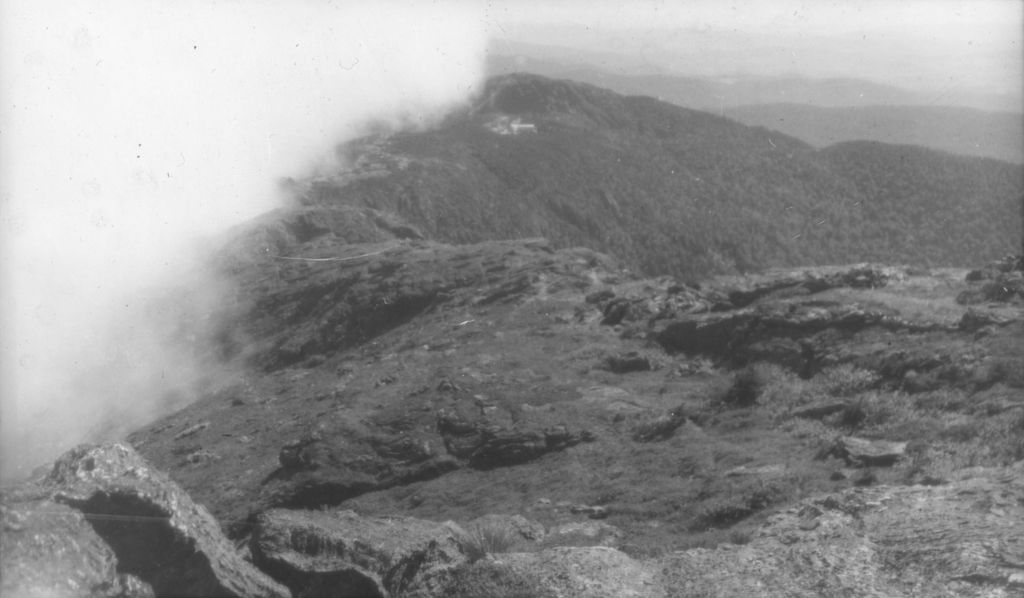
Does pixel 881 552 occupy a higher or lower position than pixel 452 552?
lower

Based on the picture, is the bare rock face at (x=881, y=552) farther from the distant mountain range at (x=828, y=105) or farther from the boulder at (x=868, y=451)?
the distant mountain range at (x=828, y=105)

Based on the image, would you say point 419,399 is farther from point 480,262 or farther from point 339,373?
point 480,262

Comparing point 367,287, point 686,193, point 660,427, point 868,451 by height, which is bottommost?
point 686,193

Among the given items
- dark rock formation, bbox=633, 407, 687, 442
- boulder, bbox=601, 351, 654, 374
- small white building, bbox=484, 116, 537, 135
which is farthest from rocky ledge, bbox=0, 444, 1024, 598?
small white building, bbox=484, 116, 537, 135

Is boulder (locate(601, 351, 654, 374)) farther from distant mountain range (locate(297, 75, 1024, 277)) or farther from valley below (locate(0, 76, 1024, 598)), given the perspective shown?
distant mountain range (locate(297, 75, 1024, 277))

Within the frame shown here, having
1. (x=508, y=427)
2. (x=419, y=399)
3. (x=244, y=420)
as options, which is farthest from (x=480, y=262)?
(x=508, y=427)

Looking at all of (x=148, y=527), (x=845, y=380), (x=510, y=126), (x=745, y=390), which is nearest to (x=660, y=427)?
(x=745, y=390)

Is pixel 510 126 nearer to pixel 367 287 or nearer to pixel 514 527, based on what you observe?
pixel 367 287

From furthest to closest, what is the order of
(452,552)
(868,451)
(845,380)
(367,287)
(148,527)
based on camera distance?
(367,287) < (845,380) < (868,451) < (452,552) < (148,527)
